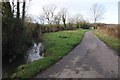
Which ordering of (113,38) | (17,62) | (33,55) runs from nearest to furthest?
1. (17,62)
2. (33,55)
3. (113,38)

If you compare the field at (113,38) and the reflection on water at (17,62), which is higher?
the field at (113,38)

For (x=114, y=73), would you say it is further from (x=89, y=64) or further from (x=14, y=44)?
(x=14, y=44)

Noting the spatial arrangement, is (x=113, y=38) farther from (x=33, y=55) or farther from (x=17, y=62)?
(x=17, y=62)

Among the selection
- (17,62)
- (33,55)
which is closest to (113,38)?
(33,55)

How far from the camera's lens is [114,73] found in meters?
9.87

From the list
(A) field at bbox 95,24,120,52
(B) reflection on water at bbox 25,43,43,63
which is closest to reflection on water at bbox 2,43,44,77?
(B) reflection on water at bbox 25,43,43,63

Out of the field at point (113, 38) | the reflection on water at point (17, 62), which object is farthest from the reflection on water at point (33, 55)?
the field at point (113, 38)

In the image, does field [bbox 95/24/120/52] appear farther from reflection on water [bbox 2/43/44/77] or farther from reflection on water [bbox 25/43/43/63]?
reflection on water [bbox 2/43/44/77]

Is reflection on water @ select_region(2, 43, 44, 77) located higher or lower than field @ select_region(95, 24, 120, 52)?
lower

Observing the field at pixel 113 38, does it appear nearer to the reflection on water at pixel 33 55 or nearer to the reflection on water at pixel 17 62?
the reflection on water at pixel 33 55

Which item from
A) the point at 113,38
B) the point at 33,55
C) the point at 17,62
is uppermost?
the point at 113,38

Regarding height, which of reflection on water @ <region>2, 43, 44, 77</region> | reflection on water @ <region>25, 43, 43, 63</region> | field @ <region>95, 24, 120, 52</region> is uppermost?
field @ <region>95, 24, 120, 52</region>

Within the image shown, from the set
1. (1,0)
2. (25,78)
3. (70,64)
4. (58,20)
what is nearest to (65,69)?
(70,64)

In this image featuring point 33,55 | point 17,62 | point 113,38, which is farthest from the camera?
point 113,38
